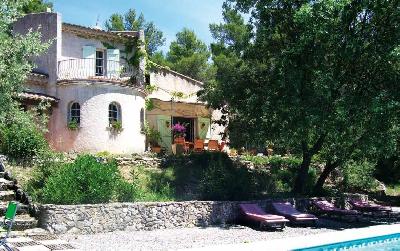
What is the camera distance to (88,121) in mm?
24766

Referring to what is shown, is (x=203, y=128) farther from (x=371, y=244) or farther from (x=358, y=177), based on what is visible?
(x=371, y=244)

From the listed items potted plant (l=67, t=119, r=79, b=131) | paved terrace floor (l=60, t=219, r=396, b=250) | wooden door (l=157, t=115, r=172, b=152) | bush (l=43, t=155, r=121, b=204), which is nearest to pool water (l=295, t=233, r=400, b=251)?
→ paved terrace floor (l=60, t=219, r=396, b=250)

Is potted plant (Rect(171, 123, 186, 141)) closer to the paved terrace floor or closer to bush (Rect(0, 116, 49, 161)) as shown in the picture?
bush (Rect(0, 116, 49, 161))

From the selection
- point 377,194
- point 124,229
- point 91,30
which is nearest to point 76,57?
point 91,30

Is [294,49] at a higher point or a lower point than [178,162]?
higher

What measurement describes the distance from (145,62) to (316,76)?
12.9m

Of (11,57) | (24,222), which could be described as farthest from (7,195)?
(11,57)

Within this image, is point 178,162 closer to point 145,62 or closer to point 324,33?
point 145,62

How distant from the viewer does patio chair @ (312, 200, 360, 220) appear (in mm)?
19734

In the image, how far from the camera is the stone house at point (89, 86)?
24812 millimetres

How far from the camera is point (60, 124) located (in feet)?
82.1

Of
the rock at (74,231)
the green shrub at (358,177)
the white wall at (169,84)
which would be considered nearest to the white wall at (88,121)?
the white wall at (169,84)

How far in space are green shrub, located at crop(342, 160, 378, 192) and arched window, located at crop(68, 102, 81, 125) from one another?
14.9m

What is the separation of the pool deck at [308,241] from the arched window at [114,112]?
15.6m
